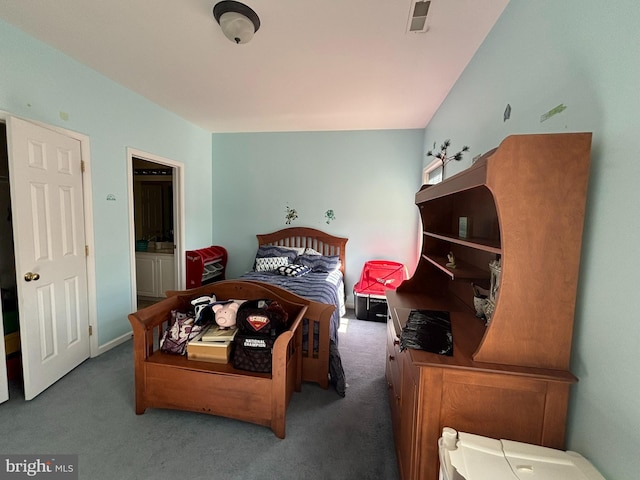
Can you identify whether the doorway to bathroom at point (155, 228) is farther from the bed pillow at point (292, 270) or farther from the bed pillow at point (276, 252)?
the bed pillow at point (292, 270)

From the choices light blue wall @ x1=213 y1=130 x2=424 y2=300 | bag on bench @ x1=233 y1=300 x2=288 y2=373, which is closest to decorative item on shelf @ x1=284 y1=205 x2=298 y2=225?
light blue wall @ x1=213 y1=130 x2=424 y2=300

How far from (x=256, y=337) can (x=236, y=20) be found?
1.98 meters

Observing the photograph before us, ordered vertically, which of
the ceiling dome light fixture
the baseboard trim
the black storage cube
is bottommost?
the baseboard trim

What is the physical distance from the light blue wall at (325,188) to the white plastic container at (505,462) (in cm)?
308

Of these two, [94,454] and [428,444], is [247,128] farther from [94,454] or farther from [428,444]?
[428,444]

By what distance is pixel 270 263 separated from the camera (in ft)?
12.7

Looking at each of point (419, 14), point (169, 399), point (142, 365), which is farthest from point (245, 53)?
point (169, 399)

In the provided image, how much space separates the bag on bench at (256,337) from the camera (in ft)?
5.66

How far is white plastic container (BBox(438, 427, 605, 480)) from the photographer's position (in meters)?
0.81

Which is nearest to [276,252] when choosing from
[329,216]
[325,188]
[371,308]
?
[329,216]

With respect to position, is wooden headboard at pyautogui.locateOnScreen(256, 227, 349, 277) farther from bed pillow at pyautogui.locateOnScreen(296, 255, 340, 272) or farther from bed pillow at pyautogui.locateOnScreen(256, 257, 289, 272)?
bed pillow at pyautogui.locateOnScreen(256, 257, 289, 272)

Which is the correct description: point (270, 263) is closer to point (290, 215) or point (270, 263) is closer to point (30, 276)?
point (290, 215)

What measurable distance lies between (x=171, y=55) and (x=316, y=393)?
2954 millimetres

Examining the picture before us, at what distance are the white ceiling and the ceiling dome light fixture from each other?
0.06 m
